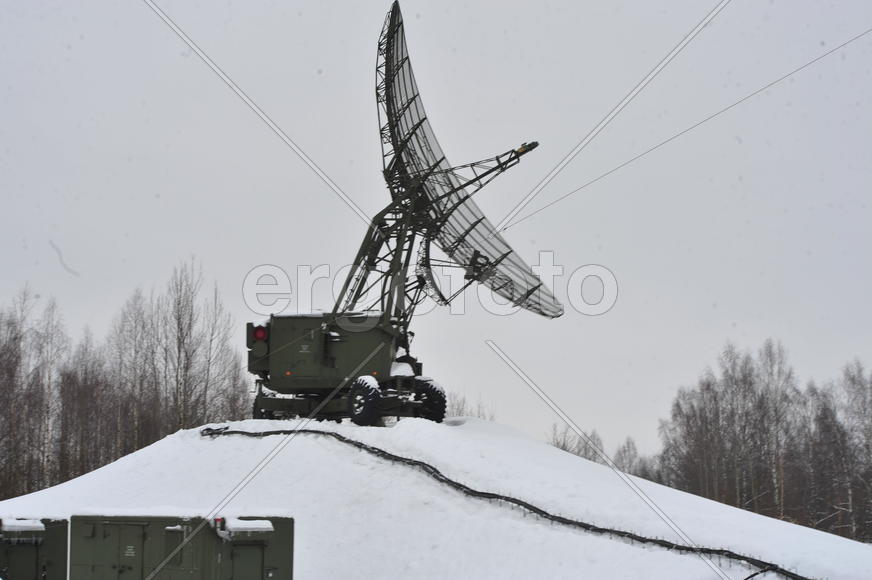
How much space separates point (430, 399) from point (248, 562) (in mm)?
10357

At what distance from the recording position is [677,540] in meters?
11.7

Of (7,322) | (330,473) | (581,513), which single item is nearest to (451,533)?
(581,513)

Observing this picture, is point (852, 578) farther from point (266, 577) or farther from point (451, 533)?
point (266, 577)

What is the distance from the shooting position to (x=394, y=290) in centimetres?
2033

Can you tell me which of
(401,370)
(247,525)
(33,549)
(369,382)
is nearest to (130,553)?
(247,525)

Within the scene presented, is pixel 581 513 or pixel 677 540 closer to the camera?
pixel 677 540

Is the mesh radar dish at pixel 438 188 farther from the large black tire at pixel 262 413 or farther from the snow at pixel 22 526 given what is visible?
the snow at pixel 22 526

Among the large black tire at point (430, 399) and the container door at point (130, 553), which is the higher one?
the large black tire at point (430, 399)

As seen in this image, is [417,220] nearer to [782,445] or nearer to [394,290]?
[394,290]

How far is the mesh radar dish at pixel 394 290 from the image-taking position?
1964cm

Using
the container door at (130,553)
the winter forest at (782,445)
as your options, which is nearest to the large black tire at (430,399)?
the container door at (130,553)

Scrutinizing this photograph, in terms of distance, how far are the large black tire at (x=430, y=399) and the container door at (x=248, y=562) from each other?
10058mm

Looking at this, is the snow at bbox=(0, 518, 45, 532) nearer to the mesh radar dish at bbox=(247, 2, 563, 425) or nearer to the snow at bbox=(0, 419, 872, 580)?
the snow at bbox=(0, 419, 872, 580)

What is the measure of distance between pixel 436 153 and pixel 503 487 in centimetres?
1002
